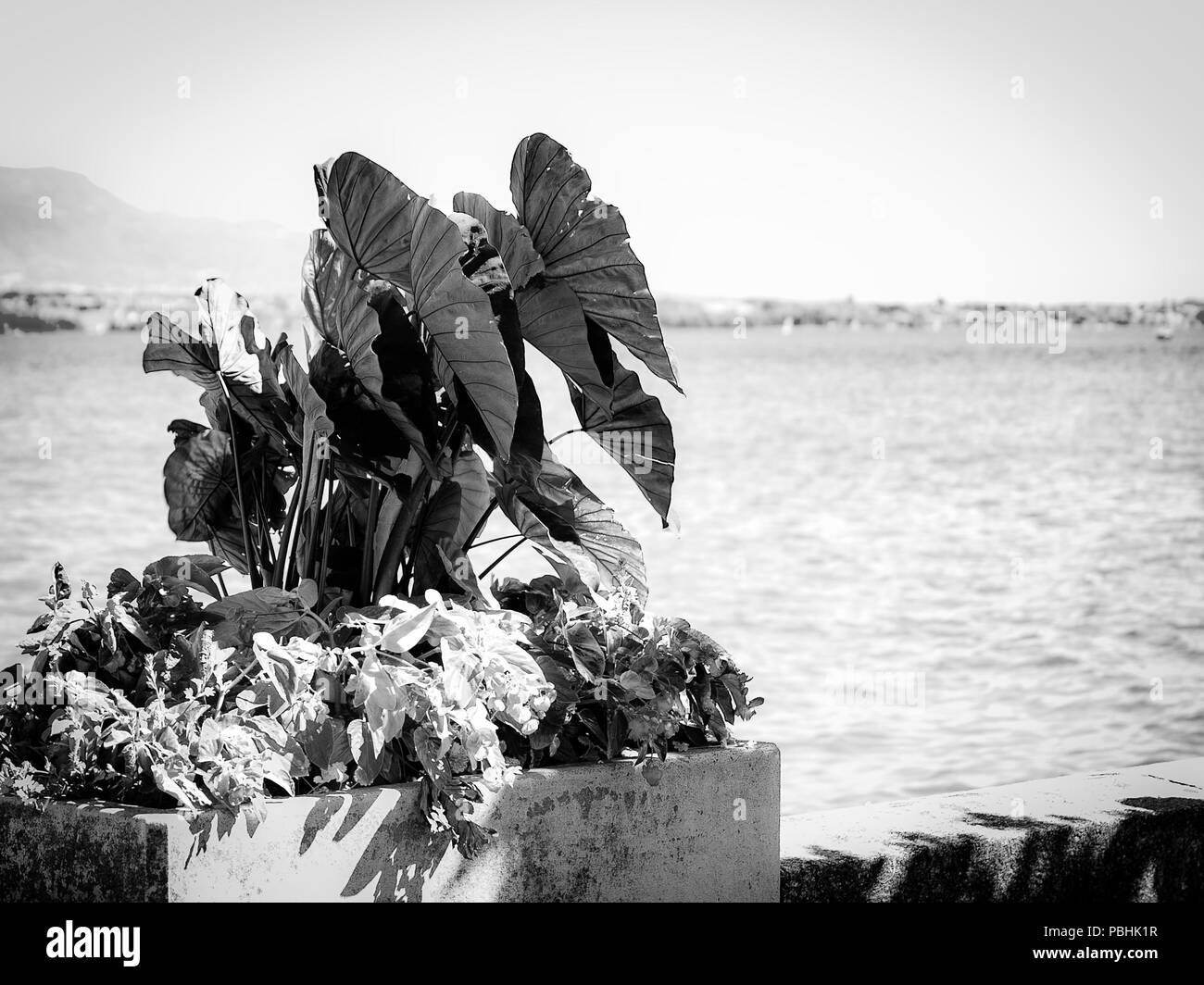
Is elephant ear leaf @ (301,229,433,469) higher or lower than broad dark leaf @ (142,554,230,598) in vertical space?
higher

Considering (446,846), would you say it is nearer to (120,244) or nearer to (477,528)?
(477,528)

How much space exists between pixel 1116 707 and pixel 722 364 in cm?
2484

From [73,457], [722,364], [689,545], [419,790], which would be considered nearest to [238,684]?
[419,790]

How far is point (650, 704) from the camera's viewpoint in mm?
1736

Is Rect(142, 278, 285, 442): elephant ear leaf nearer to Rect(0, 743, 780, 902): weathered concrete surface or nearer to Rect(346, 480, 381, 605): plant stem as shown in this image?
Rect(346, 480, 381, 605): plant stem

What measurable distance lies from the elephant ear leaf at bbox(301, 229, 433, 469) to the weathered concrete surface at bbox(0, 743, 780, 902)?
0.49m

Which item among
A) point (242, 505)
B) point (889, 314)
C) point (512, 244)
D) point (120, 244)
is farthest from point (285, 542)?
point (889, 314)

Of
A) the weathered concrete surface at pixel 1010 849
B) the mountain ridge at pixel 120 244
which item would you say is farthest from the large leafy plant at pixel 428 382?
the mountain ridge at pixel 120 244

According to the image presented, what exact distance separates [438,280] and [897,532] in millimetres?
15198

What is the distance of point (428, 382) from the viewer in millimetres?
1802

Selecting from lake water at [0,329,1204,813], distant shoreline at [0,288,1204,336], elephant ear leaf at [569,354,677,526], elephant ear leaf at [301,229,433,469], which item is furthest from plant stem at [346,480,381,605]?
distant shoreline at [0,288,1204,336]

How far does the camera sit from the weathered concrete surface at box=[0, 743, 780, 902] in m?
1.40

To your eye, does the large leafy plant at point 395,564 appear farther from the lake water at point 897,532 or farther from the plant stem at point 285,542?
the lake water at point 897,532
